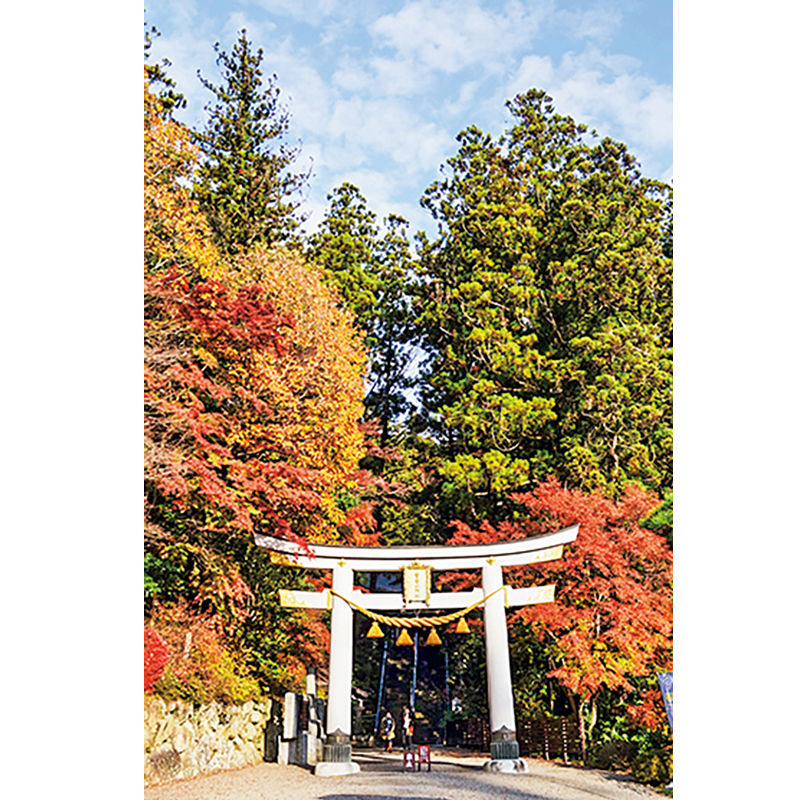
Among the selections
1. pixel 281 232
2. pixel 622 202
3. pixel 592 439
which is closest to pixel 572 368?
pixel 592 439

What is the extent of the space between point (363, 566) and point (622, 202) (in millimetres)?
6914

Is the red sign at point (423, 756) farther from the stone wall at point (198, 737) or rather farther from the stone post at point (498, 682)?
the stone wall at point (198, 737)

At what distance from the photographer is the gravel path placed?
6.93 metres

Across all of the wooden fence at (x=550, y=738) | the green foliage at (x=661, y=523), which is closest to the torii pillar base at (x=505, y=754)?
the wooden fence at (x=550, y=738)

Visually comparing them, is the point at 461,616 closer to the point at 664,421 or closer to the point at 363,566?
the point at 363,566

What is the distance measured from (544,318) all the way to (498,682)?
5.71 metres

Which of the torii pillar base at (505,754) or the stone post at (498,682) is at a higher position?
the stone post at (498,682)

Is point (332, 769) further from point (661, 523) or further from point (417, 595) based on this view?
point (661, 523)

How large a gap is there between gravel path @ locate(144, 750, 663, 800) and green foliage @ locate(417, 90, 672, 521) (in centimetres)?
379

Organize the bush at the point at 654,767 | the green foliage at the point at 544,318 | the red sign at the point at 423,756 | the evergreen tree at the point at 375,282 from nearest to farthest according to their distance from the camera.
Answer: the bush at the point at 654,767 < the red sign at the point at 423,756 < the green foliage at the point at 544,318 < the evergreen tree at the point at 375,282

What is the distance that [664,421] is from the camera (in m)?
10.6

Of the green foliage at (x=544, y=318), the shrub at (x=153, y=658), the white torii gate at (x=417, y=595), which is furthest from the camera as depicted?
the green foliage at (x=544, y=318)

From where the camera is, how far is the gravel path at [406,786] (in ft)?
22.7

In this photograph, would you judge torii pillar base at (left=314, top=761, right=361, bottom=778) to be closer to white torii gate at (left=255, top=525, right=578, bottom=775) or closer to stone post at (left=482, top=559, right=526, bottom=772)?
white torii gate at (left=255, top=525, right=578, bottom=775)
